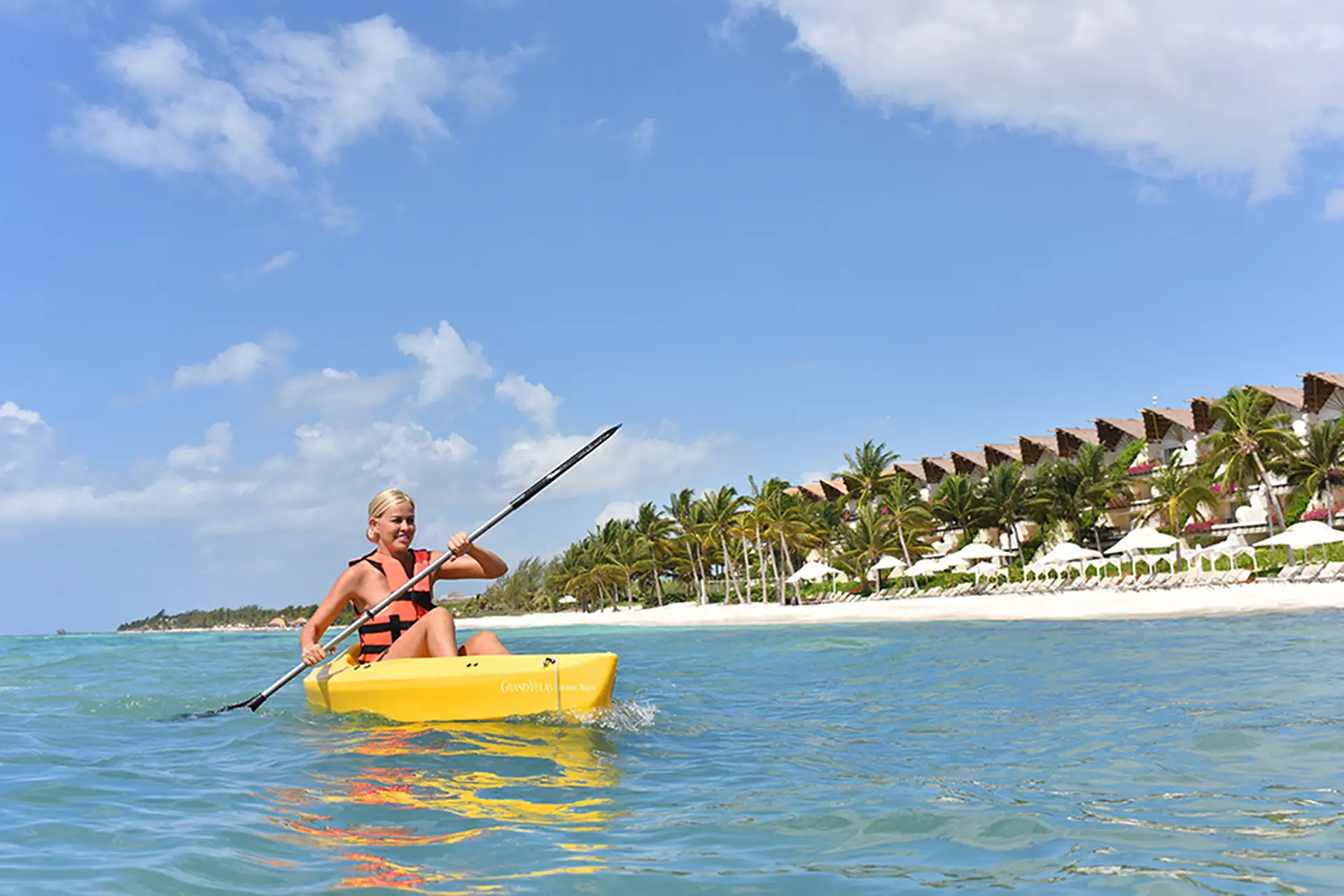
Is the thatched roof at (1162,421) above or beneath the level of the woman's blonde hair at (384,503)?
above

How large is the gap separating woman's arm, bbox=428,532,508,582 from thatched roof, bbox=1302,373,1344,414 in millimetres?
Result: 48660

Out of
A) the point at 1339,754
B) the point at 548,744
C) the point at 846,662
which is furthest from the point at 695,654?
the point at 1339,754

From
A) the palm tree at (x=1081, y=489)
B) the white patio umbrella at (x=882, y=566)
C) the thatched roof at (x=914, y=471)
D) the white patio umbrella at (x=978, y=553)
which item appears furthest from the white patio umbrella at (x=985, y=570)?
the thatched roof at (x=914, y=471)

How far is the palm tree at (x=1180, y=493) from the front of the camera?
43094 millimetres

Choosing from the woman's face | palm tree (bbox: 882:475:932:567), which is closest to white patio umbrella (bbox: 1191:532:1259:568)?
palm tree (bbox: 882:475:932:567)

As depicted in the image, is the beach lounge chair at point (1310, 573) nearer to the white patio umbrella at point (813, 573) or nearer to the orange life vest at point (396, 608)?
the white patio umbrella at point (813, 573)

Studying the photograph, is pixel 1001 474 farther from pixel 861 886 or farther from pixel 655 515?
pixel 861 886

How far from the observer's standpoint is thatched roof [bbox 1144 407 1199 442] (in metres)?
53.7

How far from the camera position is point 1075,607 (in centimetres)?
3019

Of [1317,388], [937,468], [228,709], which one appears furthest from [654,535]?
[228,709]

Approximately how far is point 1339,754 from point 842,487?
65.1 metres

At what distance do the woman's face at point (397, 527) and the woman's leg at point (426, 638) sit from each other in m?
0.62

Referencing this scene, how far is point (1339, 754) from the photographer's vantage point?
545cm

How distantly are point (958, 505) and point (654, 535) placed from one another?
24.3 m
